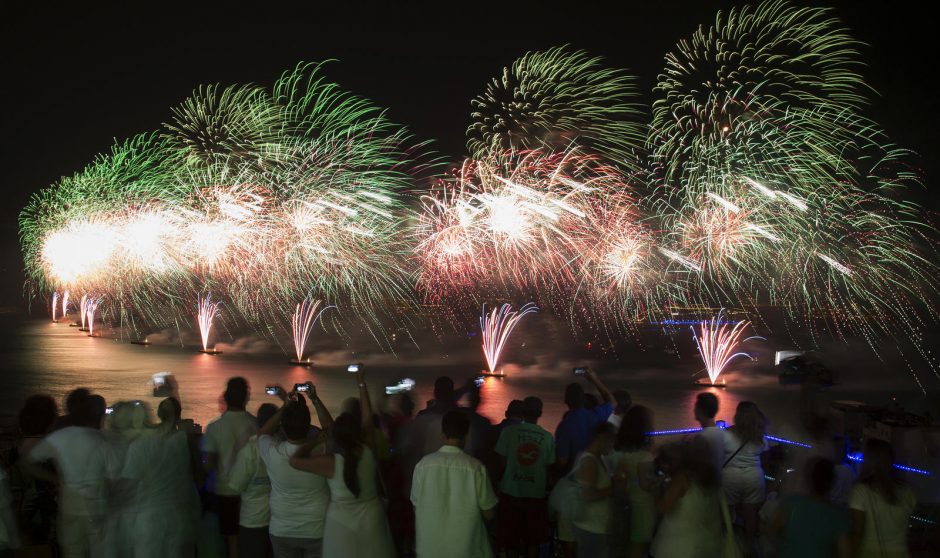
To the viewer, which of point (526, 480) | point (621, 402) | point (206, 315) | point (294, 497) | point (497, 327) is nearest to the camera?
point (294, 497)

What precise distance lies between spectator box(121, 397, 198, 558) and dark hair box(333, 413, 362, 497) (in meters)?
1.27

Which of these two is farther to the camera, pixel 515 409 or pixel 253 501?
pixel 515 409

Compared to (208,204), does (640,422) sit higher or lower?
lower

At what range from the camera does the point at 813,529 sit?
518cm

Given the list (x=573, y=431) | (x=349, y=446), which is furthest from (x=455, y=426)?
(x=573, y=431)

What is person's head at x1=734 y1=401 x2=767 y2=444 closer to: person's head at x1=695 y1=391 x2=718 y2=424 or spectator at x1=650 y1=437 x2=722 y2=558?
person's head at x1=695 y1=391 x2=718 y2=424

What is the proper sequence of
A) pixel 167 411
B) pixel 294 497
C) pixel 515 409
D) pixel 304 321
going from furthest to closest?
pixel 304 321
pixel 515 409
pixel 167 411
pixel 294 497

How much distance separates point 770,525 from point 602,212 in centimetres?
2666

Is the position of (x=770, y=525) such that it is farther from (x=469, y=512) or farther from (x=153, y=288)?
(x=153, y=288)

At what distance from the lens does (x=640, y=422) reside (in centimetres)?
615

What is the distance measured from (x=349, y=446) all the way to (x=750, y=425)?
11.7 feet

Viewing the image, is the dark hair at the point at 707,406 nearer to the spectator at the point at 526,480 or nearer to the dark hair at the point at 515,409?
the spectator at the point at 526,480

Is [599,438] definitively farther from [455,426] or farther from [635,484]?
[455,426]

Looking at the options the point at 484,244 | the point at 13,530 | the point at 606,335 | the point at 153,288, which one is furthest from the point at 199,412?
the point at 153,288
